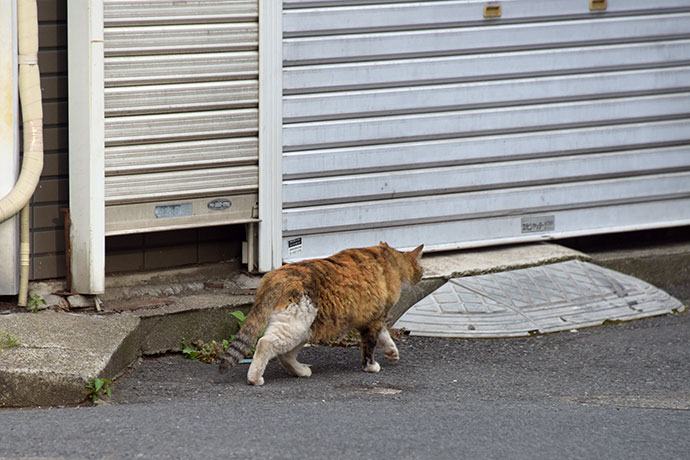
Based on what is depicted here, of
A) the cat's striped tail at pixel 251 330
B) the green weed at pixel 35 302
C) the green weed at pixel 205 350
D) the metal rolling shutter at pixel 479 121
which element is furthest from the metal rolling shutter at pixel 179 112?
the cat's striped tail at pixel 251 330

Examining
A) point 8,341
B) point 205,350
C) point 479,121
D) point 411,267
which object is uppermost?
point 479,121

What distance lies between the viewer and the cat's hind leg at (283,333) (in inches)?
244

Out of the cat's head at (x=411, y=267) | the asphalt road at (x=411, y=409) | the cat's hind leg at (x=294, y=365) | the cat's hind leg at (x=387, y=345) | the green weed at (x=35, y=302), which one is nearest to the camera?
the asphalt road at (x=411, y=409)

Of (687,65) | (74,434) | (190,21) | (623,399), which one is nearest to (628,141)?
(687,65)

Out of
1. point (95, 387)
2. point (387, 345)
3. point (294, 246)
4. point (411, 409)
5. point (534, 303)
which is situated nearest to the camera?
point (411, 409)

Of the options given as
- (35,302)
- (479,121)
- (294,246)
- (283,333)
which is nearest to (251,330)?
(283,333)

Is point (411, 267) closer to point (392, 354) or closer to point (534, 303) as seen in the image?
point (392, 354)

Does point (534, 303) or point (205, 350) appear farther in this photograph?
point (534, 303)

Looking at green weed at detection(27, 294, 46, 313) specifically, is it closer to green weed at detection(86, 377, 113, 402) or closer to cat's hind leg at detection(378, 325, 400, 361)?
green weed at detection(86, 377, 113, 402)

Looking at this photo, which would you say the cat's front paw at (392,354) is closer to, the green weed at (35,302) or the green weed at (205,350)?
the green weed at (205,350)

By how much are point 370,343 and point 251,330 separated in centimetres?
91

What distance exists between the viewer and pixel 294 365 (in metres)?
6.57

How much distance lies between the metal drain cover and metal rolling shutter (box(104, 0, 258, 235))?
66.9 inches

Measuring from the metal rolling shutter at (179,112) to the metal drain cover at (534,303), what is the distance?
5.57 ft
